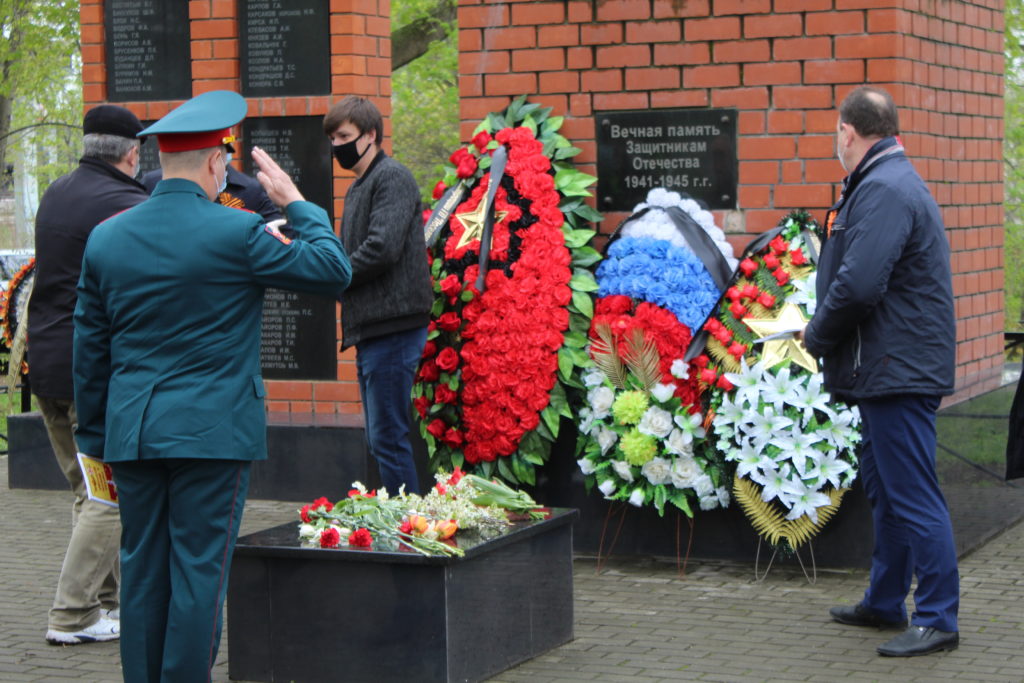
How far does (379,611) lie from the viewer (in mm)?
4898

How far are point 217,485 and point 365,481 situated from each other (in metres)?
3.64

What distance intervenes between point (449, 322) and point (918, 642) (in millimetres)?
2573

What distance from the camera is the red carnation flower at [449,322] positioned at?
685cm

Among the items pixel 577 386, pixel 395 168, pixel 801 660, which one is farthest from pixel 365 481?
pixel 801 660

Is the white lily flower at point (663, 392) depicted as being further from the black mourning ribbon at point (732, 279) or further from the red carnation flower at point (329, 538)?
the red carnation flower at point (329, 538)

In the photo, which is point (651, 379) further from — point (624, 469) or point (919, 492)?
point (919, 492)

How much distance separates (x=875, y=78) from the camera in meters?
6.61

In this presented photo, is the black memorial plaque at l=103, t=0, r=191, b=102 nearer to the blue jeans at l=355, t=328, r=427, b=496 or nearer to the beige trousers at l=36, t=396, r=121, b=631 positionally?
the blue jeans at l=355, t=328, r=427, b=496

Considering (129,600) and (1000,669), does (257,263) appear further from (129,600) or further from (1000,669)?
(1000,669)

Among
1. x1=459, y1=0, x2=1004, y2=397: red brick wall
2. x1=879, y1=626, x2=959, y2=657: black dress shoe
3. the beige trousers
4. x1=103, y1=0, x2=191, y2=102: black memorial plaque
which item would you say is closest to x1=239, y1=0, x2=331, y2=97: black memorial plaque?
x1=103, y1=0, x2=191, y2=102: black memorial plaque

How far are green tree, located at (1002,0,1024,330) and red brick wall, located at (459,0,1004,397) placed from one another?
28.6 ft

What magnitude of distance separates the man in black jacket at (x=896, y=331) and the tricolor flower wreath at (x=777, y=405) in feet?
2.39

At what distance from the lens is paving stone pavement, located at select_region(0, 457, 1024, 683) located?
16.9ft

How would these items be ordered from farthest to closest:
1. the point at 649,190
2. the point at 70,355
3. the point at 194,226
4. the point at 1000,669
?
the point at 649,190 → the point at 70,355 → the point at 1000,669 → the point at 194,226
